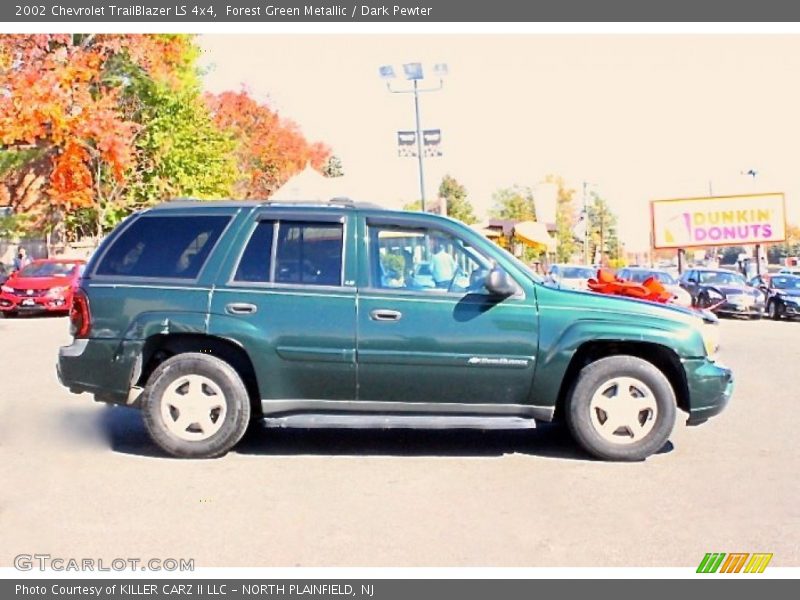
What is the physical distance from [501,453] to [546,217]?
3745 centimetres

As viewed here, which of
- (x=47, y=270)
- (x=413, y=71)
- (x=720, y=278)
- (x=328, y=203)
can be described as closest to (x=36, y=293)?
(x=47, y=270)

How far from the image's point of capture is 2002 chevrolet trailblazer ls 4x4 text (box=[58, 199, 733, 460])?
569 cm

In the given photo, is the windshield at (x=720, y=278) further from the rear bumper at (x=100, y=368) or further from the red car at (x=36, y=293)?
the rear bumper at (x=100, y=368)

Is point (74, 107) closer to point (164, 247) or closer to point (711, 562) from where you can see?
point (164, 247)

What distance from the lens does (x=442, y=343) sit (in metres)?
5.66

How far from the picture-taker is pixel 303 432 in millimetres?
6766

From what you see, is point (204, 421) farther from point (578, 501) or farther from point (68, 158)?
point (68, 158)

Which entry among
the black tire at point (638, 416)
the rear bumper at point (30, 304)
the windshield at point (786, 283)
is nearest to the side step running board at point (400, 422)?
the black tire at point (638, 416)

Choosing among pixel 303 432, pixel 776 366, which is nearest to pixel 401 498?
pixel 303 432

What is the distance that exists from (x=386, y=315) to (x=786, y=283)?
20865mm

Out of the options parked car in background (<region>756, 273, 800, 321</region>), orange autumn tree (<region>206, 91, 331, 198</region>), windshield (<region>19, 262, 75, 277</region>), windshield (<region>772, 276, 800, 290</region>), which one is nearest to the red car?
windshield (<region>19, 262, 75, 277</region>)

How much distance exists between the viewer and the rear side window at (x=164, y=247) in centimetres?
592

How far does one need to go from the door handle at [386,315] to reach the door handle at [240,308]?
2.85 ft

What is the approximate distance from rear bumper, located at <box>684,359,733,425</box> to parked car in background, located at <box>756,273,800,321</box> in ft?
59.5
